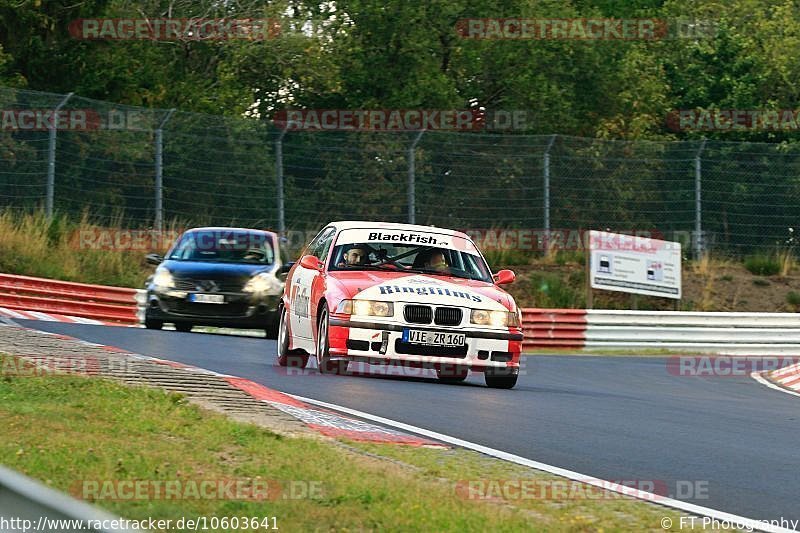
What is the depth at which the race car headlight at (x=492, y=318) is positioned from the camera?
47.6 ft

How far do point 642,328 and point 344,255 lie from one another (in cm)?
1294

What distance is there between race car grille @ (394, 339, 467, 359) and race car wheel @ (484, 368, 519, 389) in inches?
21.0

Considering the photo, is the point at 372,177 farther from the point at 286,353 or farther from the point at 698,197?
the point at 286,353

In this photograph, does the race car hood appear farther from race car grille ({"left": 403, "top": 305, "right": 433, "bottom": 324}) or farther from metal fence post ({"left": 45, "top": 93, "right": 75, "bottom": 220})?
metal fence post ({"left": 45, "top": 93, "right": 75, "bottom": 220})

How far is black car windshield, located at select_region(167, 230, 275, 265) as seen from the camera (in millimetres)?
20938

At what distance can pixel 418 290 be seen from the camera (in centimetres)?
1448

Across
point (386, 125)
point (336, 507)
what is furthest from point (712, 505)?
point (386, 125)

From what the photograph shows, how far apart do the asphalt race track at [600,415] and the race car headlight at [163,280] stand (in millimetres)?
659

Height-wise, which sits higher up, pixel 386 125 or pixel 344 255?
pixel 386 125

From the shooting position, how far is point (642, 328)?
27266 millimetres

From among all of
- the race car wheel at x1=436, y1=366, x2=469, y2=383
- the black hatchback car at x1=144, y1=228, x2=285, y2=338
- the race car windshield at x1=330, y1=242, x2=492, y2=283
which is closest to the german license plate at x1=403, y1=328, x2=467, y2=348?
the race car windshield at x1=330, y1=242, x2=492, y2=283

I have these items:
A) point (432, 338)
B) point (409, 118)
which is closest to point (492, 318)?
point (432, 338)

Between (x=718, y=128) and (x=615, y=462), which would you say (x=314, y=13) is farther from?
(x=615, y=462)

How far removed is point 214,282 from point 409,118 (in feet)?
59.9
